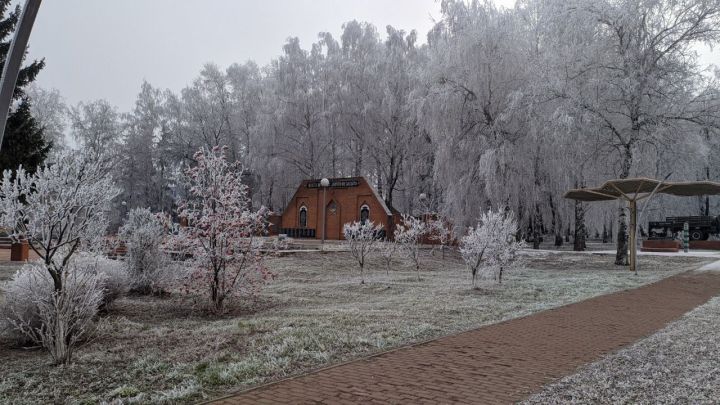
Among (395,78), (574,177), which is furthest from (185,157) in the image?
(574,177)

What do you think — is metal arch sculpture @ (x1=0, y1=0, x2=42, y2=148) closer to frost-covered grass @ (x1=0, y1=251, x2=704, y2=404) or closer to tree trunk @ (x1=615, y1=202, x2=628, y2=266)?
frost-covered grass @ (x1=0, y1=251, x2=704, y2=404)

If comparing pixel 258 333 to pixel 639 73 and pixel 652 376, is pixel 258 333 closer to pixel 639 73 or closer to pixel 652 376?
pixel 652 376

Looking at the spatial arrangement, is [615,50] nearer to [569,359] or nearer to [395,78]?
[395,78]

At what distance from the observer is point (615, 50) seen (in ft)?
69.5

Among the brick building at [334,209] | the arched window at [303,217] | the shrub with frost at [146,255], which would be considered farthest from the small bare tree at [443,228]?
the shrub with frost at [146,255]

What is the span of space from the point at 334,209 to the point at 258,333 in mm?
27146

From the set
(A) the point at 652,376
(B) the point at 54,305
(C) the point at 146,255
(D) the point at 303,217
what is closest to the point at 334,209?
(D) the point at 303,217

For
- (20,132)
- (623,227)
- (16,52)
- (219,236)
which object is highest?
(20,132)

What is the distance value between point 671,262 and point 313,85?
24.9 meters

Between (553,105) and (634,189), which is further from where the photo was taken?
(553,105)

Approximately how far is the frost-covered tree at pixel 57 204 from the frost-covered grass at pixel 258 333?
1352 millimetres

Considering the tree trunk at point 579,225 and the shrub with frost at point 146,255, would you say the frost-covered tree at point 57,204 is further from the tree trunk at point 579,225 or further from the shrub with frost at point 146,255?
the tree trunk at point 579,225

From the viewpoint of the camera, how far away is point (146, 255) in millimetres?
11711

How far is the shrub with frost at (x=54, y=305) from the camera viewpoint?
19.1ft
